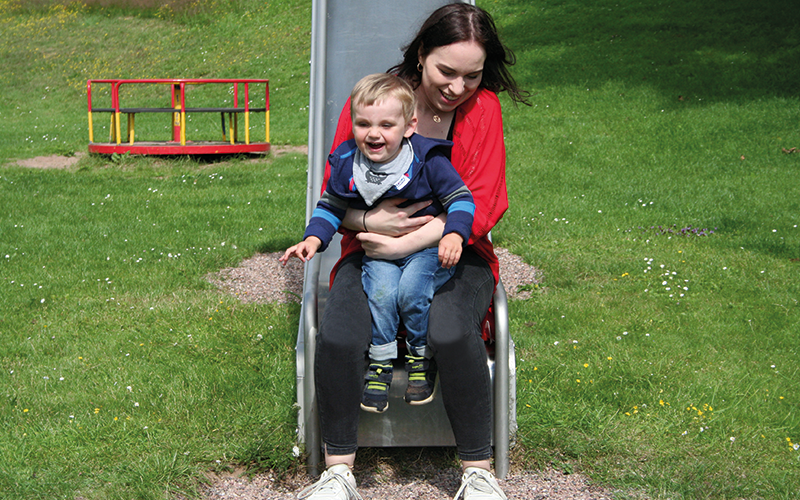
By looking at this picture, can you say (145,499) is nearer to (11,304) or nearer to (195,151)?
(11,304)

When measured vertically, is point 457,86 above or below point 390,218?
above

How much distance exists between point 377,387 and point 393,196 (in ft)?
2.31

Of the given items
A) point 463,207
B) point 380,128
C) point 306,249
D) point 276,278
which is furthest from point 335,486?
point 276,278

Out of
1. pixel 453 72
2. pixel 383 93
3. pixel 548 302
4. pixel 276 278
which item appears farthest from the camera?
pixel 276 278

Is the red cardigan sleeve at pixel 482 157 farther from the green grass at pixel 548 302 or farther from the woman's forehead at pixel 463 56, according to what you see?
the green grass at pixel 548 302

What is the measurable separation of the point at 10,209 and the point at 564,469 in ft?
21.6

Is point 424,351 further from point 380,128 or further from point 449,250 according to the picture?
point 380,128

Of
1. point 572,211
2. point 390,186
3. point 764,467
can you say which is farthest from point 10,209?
point 764,467

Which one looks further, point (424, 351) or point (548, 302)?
point (548, 302)

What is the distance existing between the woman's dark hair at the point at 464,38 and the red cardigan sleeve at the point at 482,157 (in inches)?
4.2

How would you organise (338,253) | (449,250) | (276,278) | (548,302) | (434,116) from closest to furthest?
(449,250)
(434,116)
(338,253)
(548,302)
(276,278)

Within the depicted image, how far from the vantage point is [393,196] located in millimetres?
2758

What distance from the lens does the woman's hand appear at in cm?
275

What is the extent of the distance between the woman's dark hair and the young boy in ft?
1.00
